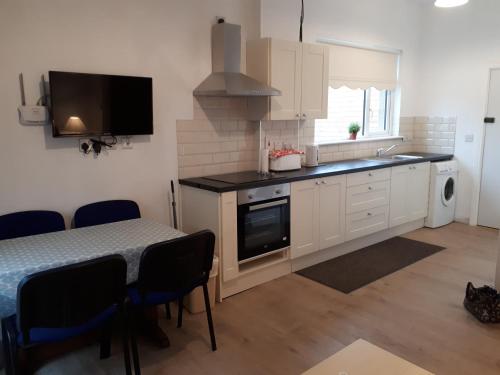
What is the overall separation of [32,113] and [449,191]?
4.93 meters

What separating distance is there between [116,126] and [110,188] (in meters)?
0.49

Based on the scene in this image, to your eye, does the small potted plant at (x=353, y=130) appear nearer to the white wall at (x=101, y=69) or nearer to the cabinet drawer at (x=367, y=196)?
the cabinet drawer at (x=367, y=196)

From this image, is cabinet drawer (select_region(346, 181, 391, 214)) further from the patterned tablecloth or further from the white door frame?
the patterned tablecloth

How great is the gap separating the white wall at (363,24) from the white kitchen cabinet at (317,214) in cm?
150

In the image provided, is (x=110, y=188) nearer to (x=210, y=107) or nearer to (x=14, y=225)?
(x=14, y=225)

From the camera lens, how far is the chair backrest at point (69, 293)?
1.78 metres

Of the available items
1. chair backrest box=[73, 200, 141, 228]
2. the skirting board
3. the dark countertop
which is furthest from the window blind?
chair backrest box=[73, 200, 141, 228]

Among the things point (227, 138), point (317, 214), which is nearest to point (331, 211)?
point (317, 214)

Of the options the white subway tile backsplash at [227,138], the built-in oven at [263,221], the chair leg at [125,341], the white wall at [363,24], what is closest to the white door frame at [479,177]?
the white wall at [363,24]

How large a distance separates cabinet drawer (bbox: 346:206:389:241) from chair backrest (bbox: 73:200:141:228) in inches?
85.4

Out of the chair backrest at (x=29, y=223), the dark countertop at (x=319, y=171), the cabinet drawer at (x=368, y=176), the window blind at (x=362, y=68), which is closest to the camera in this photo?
the chair backrest at (x=29, y=223)

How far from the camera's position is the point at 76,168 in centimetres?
296

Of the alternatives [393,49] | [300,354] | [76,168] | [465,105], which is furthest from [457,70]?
[76,168]

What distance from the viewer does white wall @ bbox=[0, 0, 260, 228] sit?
8.73 feet
